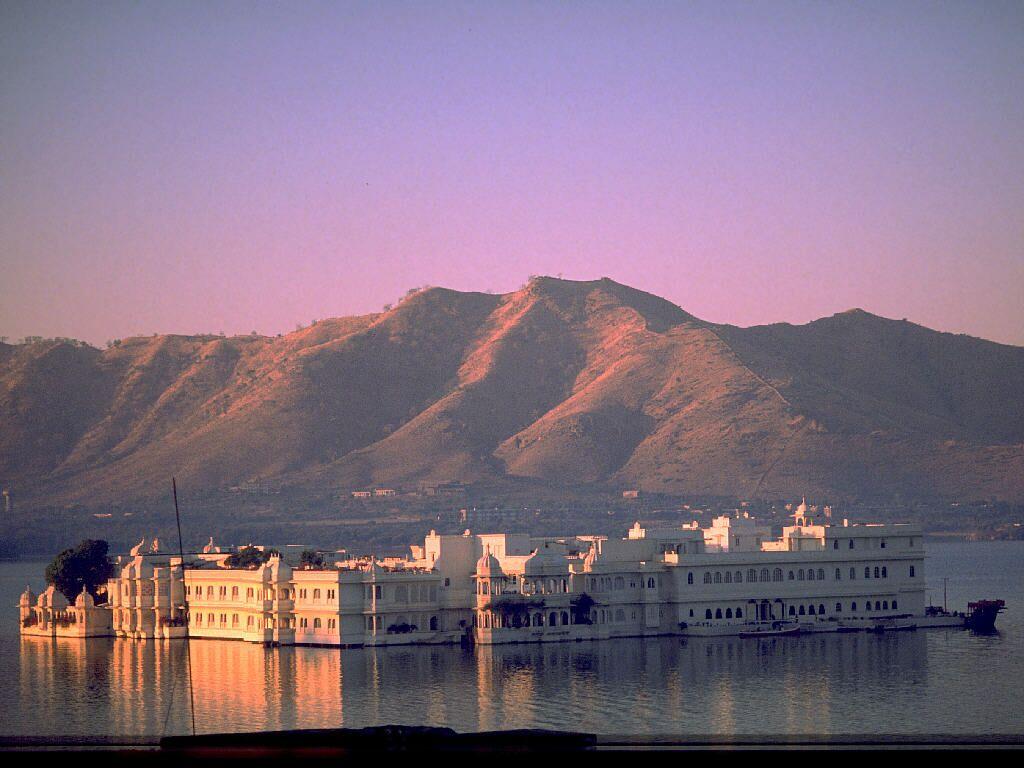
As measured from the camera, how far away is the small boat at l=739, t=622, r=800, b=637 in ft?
263

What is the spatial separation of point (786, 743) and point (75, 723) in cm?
4092

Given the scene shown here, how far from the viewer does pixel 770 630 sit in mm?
80750

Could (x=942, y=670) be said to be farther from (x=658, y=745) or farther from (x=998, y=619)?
(x=658, y=745)

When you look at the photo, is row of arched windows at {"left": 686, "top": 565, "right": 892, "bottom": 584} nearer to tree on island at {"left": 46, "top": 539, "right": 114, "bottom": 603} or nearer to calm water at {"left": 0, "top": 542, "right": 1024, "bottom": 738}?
calm water at {"left": 0, "top": 542, "right": 1024, "bottom": 738}

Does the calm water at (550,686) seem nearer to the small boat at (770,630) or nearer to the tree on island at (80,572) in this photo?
the small boat at (770,630)

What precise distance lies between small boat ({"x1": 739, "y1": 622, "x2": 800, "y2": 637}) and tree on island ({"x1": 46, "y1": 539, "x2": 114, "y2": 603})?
29419mm

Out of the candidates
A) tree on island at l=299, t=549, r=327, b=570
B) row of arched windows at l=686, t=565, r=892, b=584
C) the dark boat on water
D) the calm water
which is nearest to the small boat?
the calm water

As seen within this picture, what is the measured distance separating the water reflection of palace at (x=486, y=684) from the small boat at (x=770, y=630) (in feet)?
3.64

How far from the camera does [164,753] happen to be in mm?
16516

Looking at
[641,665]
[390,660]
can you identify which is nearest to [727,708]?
[641,665]

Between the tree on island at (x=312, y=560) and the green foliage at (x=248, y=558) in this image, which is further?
the green foliage at (x=248, y=558)

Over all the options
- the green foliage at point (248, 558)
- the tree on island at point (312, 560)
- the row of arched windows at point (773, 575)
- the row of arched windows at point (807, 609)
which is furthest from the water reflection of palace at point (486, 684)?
the green foliage at point (248, 558)

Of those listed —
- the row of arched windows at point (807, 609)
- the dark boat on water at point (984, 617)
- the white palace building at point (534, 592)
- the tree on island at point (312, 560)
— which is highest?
the tree on island at point (312, 560)

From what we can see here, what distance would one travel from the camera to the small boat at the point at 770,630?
80312 millimetres
